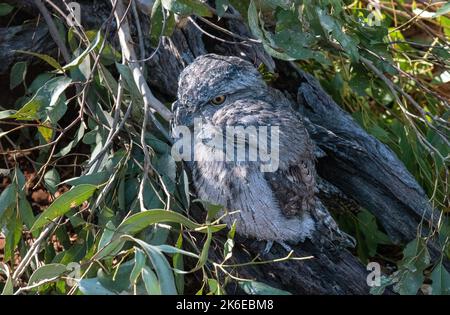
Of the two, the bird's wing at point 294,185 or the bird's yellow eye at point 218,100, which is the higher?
the bird's yellow eye at point 218,100

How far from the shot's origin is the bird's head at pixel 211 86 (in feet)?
7.79

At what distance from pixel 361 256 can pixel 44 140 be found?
4.74ft


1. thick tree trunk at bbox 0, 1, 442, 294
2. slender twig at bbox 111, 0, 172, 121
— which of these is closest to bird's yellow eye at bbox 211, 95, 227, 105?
slender twig at bbox 111, 0, 172, 121

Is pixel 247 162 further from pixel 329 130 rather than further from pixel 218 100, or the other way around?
pixel 329 130

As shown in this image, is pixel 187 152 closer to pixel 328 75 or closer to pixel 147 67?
pixel 147 67

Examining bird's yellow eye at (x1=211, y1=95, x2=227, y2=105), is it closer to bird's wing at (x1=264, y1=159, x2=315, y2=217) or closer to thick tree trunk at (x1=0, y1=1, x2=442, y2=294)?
bird's wing at (x1=264, y1=159, x2=315, y2=217)

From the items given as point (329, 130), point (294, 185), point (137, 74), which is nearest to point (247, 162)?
point (294, 185)

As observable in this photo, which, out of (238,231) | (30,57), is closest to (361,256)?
(238,231)

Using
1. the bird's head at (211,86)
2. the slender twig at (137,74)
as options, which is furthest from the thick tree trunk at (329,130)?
the bird's head at (211,86)

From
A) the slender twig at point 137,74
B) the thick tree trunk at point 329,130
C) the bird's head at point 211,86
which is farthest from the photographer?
the thick tree trunk at point 329,130

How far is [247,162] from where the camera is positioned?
2.45 m

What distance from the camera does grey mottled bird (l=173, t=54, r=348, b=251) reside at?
7.86 ft

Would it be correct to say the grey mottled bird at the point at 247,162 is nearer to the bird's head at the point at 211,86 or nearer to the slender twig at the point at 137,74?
the bird's head at the point at 211,86

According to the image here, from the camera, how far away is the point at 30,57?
10.1 ft
